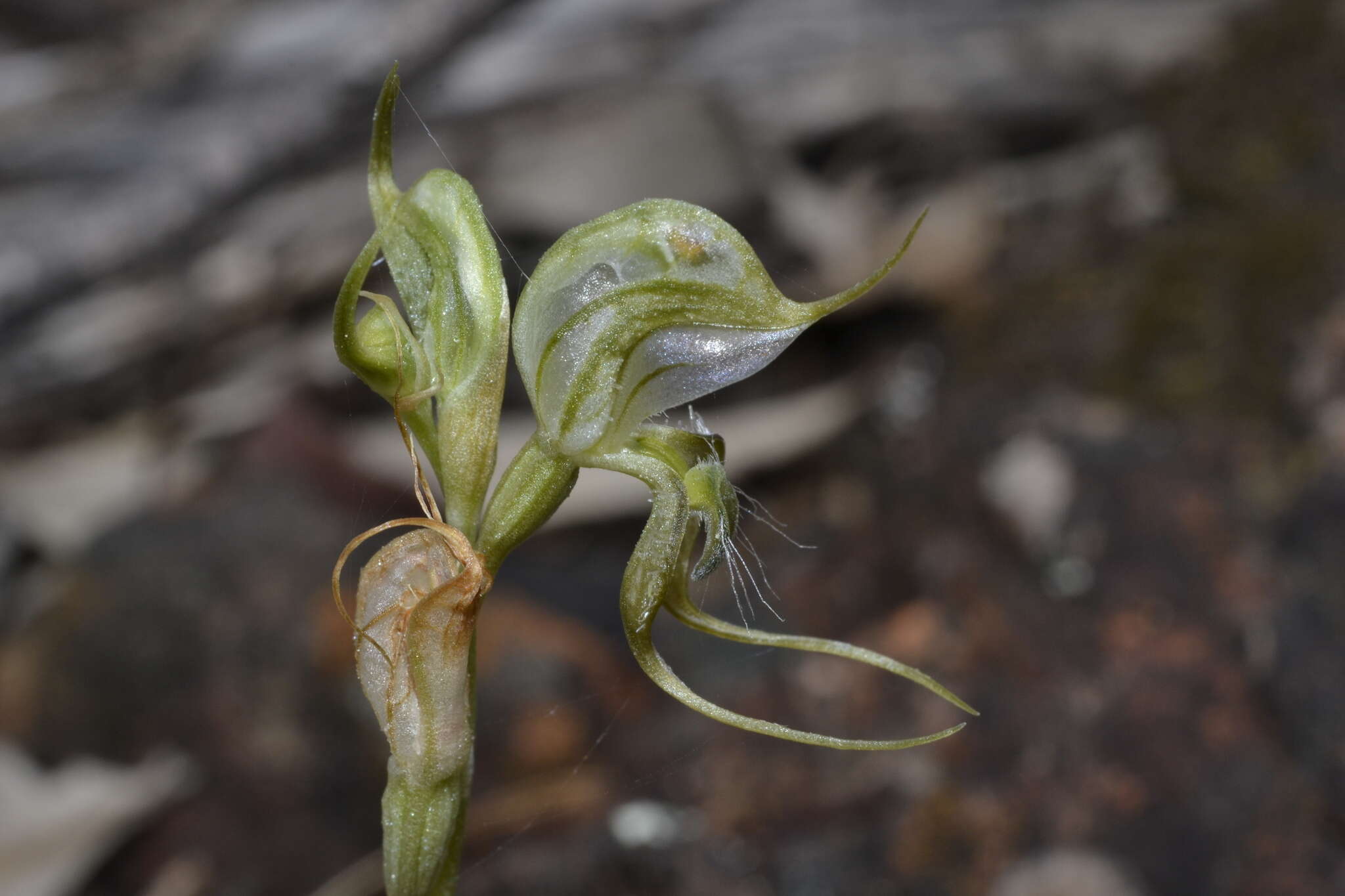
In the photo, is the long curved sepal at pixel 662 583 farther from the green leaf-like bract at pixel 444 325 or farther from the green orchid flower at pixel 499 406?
the green leaf-like bract at pixel 444 325

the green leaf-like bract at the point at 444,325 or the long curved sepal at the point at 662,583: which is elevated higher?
the green leaf-like bract at the point at 444,325

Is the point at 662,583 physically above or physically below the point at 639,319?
below

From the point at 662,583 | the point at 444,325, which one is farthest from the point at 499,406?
the point at 662,583

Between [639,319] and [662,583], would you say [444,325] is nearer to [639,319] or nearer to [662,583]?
[639,319]

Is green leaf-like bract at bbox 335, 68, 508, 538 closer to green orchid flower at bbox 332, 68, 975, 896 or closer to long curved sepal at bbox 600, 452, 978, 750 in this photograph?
green orchid flower at bbox 332, 68, 975, 896

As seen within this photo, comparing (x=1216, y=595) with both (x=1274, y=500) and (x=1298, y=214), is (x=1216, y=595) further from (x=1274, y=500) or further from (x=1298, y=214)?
(x=1298, y=214)

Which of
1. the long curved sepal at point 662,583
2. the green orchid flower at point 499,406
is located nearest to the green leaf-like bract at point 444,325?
the green orchid flower at point 499,406

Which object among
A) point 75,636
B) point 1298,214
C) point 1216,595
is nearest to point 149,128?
point 75,636

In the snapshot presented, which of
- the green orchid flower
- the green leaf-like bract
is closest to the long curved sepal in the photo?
the green orchid flower

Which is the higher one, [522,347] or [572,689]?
[522,347]
